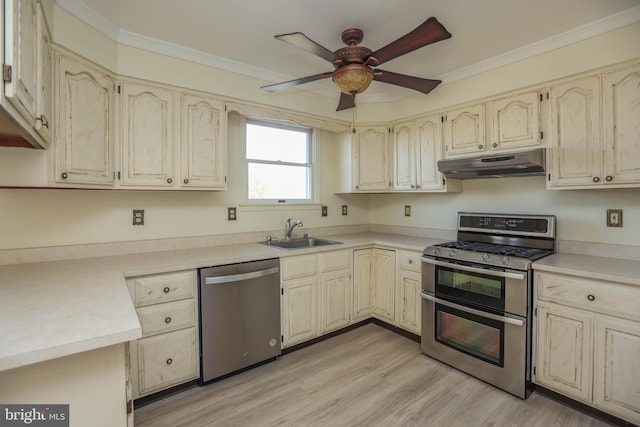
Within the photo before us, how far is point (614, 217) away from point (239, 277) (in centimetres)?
279

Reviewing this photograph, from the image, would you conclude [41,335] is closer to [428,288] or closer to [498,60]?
[428,288]

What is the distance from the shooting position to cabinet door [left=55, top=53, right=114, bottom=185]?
180 centimetres

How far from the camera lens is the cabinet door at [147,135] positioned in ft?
7.13

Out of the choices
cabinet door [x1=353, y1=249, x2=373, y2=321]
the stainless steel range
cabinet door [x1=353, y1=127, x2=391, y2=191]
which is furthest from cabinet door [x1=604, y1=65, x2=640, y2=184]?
cabinet door [x1=353, y1=249, x2=373, y2=321]

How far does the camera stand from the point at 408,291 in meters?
2.93

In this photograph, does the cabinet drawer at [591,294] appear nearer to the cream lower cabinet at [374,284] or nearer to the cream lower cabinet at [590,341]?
the cream lower cabinet at [590,341]

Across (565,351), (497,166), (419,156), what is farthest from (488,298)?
(419,156)

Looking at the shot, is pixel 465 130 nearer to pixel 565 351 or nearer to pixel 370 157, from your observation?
pixel 370 157

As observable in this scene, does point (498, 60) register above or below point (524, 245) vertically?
above

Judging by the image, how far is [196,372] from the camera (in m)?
2.20

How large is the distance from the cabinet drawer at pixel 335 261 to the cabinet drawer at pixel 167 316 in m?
1.19

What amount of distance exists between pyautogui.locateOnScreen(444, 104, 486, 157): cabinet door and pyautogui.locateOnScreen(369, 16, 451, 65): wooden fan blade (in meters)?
1.29

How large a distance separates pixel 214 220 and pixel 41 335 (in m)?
1.91

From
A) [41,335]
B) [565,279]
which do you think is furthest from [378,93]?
[41,335]
